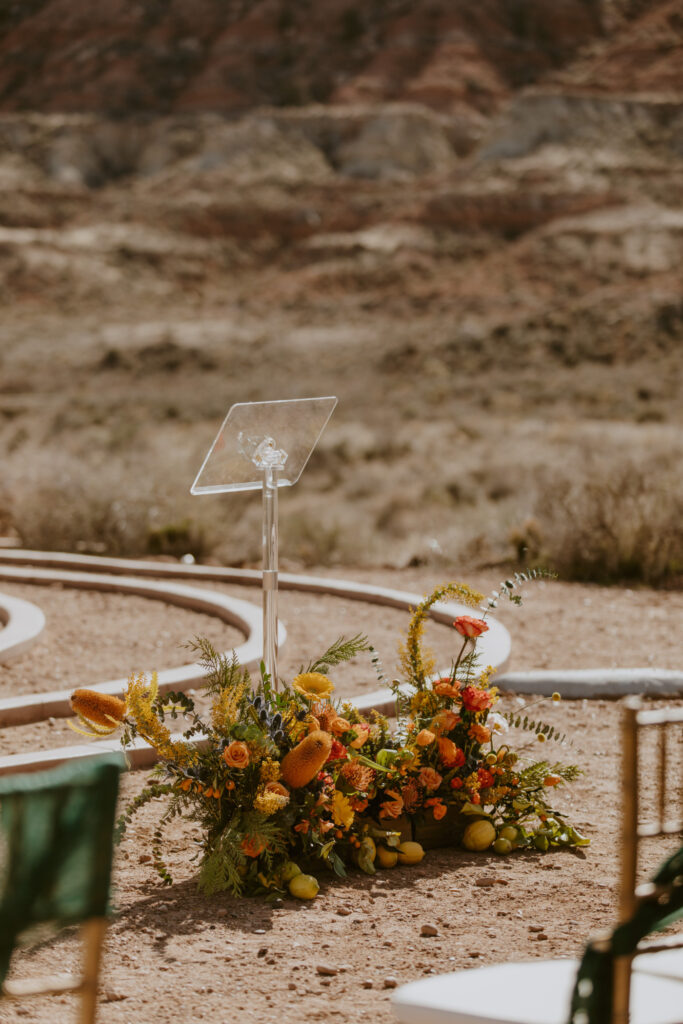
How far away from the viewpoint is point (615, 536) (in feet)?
33.4

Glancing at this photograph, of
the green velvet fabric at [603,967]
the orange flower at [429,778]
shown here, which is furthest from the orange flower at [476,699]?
the green velvet fabric at [603,967]

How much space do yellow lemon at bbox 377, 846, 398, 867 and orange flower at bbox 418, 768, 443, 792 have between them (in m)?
0.25

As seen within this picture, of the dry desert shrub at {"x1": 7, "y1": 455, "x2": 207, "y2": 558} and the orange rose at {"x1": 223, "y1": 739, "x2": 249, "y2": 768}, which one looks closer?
the orange rose at {"x1": 223, "y1": 739, "x2": 249, "y2": 768}

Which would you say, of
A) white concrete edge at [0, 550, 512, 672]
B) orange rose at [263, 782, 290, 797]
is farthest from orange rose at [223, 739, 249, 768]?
white concrete edge at [0, 550, 512, 672]

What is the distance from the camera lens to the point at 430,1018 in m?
2.08

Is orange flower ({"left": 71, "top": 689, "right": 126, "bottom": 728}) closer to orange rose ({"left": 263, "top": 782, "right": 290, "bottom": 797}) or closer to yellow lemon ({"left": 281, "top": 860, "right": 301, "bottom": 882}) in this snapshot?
orange rose ({"left": 263, "top": 782, "right": 290, "bottom": 797})

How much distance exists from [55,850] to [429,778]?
7.21 feet

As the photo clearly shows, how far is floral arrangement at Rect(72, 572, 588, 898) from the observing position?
353cm

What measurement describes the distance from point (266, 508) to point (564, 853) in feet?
5.14

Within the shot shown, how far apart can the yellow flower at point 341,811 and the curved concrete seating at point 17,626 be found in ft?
11.2

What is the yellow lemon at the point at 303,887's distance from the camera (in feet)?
11.6

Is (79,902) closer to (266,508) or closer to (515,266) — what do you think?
(266,508)

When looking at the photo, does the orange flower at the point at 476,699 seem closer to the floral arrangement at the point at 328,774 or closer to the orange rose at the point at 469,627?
the floral arrangement at the point at 328,774

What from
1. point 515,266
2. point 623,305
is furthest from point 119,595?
point 515,266
